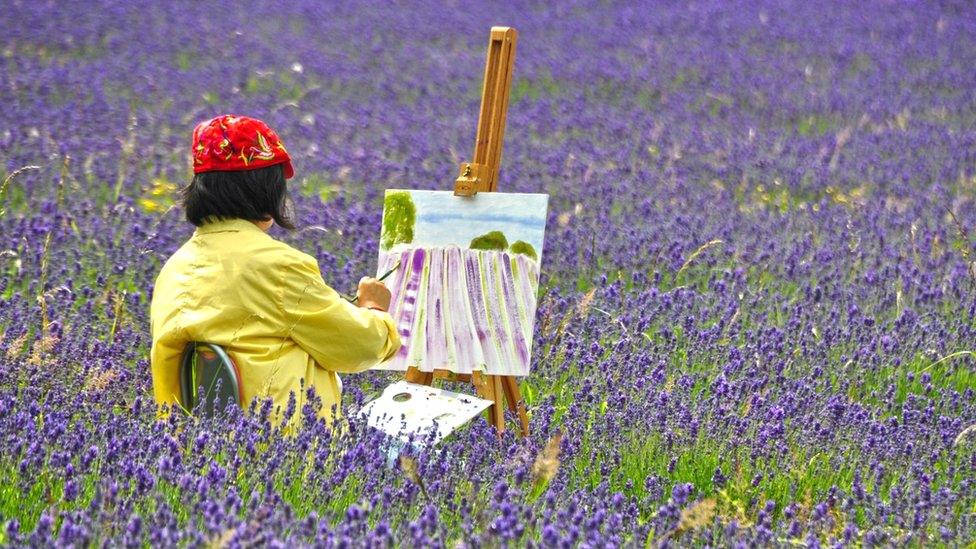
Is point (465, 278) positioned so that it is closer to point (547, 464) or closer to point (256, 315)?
point (256, 315)

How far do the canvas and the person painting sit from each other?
25 cm

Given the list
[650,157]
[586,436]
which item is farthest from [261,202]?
[650,157]

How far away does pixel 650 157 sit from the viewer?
9188 millimetres

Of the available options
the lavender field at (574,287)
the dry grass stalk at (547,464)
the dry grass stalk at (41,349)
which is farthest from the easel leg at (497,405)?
the dry grass stalk at (41,349)

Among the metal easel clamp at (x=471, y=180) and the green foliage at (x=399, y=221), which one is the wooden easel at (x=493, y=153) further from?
the green foliage at (x=399, y=221)

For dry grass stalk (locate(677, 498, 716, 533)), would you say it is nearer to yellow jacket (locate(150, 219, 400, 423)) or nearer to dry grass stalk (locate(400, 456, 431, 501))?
dry grass stalk (locate(400, 456, 431, 501))

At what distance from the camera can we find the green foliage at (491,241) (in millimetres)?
4359

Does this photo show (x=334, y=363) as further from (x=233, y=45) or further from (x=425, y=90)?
(x=233, y=45)

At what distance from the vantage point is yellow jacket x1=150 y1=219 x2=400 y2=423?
363 cm

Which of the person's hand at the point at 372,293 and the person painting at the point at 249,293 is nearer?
the person painting at the point at 249,293

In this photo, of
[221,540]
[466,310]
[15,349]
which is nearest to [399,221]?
[466,310]

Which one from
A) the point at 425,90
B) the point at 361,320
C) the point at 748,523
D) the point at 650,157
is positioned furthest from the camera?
the point at 425,90

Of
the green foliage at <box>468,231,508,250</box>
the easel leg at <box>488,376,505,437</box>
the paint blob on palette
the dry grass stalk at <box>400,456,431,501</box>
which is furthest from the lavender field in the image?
the green foliage at <box>468,231,508,250</box>

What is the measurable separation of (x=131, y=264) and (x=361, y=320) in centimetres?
219
